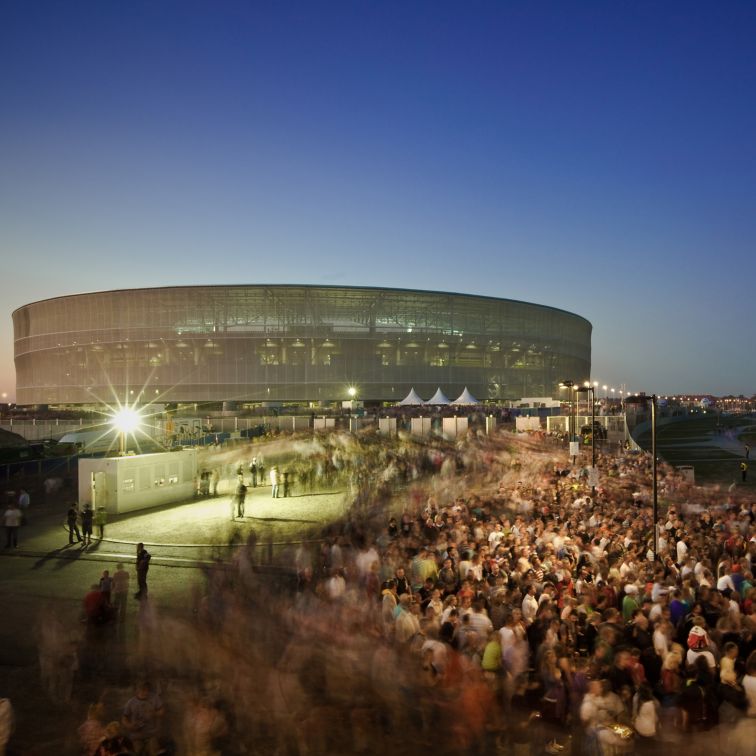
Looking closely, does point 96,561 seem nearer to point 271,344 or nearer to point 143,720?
point 143,720

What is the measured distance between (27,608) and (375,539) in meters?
6.62

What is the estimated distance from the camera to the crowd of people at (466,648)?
6.36 metres

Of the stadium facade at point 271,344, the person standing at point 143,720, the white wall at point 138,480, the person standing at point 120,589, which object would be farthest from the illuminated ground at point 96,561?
the stadium facade at point 271,344

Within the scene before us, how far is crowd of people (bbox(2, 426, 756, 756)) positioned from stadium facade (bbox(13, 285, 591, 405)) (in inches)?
2741

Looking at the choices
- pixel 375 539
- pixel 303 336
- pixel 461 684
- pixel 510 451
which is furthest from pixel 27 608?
pixel 303 336

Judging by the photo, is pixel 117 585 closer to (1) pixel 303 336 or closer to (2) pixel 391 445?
(2) pixel 391 445

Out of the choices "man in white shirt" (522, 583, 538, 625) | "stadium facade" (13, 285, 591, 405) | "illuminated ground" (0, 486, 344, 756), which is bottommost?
"illuminated ground" (0, 486, 344, 756)

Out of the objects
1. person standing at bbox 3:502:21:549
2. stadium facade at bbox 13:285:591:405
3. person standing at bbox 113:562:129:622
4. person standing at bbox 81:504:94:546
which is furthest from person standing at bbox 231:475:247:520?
stadium facade at bbox 13:285:591:405

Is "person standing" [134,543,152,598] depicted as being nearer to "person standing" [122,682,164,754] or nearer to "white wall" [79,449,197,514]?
"person standing" [122,682,164,754]

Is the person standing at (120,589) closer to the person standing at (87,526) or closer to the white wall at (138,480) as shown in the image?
the person standing at (87,526)

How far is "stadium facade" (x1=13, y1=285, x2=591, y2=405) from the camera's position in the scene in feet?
272

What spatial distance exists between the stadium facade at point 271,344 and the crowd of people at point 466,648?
228 ft

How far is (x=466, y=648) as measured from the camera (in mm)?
7754

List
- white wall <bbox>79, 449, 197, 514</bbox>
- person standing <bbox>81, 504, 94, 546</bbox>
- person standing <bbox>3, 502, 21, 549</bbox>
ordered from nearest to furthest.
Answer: person standing <bbox>3, 502, 21, 549</bbox> < person standing <bbox>81, 504, 94, 546</bbox> < white wall <bbox>79, 449, 197, 514</bbox>
